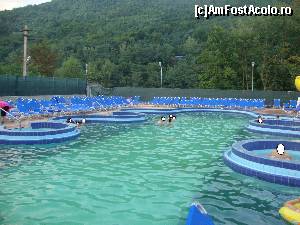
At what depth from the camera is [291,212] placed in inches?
232

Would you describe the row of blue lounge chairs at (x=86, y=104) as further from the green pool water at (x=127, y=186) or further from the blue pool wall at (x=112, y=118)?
the green pool water at (x=127, y=186)

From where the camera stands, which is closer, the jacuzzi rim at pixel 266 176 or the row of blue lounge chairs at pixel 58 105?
the jacuzzi rim at pixel 266 176

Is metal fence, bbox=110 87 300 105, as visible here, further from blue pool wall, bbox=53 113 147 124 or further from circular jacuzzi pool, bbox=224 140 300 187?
circular jacuzzi pool, bbox=224 140 300 187

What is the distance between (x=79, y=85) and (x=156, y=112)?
11232mm

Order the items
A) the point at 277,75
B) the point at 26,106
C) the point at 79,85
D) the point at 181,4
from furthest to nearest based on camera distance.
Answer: the point at 181,4
the point at 277,75
the point at 79,85
the point at 26,106

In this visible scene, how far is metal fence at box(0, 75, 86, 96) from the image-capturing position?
935 inches

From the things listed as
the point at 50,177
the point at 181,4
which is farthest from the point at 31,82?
the point at 181,4

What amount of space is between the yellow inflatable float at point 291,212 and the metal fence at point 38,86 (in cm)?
2038

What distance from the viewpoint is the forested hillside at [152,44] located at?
1489 inches

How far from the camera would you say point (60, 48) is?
65.5 meters

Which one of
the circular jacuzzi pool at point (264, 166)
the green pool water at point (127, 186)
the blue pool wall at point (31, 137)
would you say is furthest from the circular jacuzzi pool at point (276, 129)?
the blue pool wall at point (31, 137)

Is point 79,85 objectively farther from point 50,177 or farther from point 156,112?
point 50,177

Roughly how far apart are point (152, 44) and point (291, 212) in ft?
185

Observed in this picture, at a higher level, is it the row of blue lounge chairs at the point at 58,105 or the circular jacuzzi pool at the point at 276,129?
the row of blue lounge chairs at the point at 58,105
